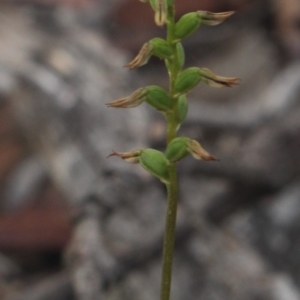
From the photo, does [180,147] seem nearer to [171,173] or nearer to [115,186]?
[171,173]

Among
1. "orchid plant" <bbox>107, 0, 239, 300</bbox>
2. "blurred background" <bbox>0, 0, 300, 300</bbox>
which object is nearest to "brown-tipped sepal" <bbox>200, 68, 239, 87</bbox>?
"orchid plant" <bbox>107, 0, 239, 300</bbox>

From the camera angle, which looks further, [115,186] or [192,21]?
[115,186]

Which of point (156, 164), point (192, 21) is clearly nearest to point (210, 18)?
point (192, 21)

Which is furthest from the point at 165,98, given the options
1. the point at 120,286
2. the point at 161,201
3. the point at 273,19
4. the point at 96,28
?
the point at 273,19

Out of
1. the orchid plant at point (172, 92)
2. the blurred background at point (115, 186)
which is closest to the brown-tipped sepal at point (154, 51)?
the orchid plant at point (172, 92)

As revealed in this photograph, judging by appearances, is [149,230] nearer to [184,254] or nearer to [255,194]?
[184,254]

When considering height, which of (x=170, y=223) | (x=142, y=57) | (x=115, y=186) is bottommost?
(x=115, y=186)
